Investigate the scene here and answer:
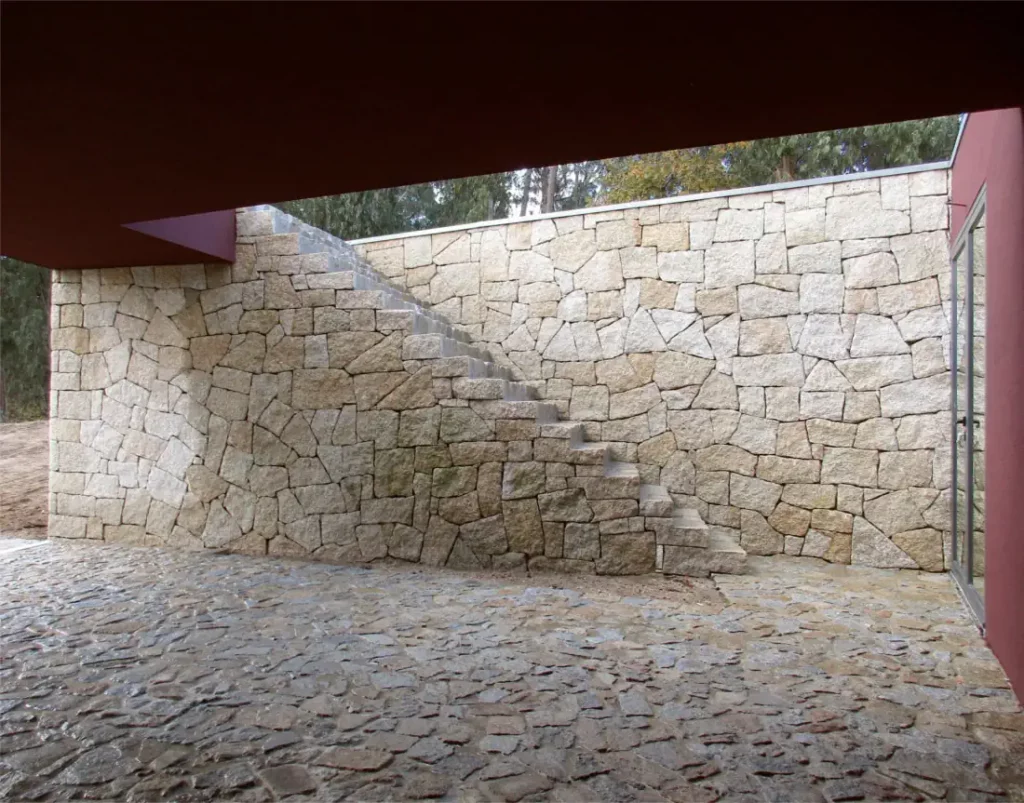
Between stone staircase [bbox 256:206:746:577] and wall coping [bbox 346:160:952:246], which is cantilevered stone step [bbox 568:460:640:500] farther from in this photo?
wall coping [bbox 346:160:952:246]

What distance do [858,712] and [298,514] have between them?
3.99m

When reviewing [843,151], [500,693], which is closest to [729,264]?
[500,693]

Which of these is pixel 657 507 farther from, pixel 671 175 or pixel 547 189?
pixel 547 189

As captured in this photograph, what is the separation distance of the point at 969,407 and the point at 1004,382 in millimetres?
1161

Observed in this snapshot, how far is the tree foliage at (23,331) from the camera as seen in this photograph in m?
12.2

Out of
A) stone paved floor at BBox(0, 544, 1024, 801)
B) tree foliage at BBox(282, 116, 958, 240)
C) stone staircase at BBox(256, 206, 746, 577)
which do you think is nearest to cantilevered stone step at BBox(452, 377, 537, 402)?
stone staircase at BBox(256, 206, 746, 577)

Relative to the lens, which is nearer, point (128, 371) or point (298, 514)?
point (298, 514)

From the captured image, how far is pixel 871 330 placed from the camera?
4852 millimetres

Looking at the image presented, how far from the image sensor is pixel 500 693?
2727mm

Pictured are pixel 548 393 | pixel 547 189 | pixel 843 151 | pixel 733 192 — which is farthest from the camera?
pixel 547 189

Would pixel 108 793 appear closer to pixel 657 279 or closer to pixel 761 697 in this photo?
pixel 761 697

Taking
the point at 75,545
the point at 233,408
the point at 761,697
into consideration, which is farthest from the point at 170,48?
the point at 75,545

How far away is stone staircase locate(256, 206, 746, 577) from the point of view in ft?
14.9

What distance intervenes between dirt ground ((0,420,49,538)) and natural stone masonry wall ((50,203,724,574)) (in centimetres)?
111
